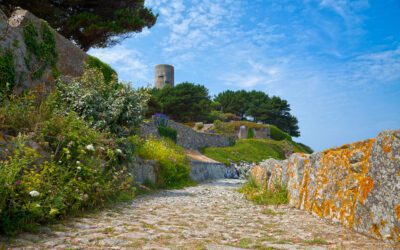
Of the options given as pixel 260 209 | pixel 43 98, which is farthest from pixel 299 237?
pixel 43 98

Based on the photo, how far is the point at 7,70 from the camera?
364 inches

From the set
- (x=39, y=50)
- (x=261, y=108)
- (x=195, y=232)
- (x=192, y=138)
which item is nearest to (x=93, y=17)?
(x=39, y=50)

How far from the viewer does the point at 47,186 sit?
182 inches

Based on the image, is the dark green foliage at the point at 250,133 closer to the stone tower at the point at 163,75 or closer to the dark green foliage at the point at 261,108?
the stone tower at the point at 163,75

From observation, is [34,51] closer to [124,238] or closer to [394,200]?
[124,238]

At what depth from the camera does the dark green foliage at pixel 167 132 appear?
76.3 feet

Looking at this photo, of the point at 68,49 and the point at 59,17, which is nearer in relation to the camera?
the point at 68,49

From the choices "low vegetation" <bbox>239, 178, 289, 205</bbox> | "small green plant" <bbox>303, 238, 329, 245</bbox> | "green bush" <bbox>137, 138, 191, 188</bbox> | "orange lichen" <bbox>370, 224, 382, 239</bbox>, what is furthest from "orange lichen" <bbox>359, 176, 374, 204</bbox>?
"green bush" <bbox>137, 138, 191, 188</bbox>

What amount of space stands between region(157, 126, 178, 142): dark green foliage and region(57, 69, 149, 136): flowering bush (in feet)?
42.0

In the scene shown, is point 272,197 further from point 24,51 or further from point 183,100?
point 183,100

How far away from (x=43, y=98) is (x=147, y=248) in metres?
8.00

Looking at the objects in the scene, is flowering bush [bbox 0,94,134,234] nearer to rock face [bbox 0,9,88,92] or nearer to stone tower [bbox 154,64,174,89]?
rock face [bbox 0,9,88,92]

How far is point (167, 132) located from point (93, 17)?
909cm

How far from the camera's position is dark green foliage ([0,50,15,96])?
9094 millimetres
